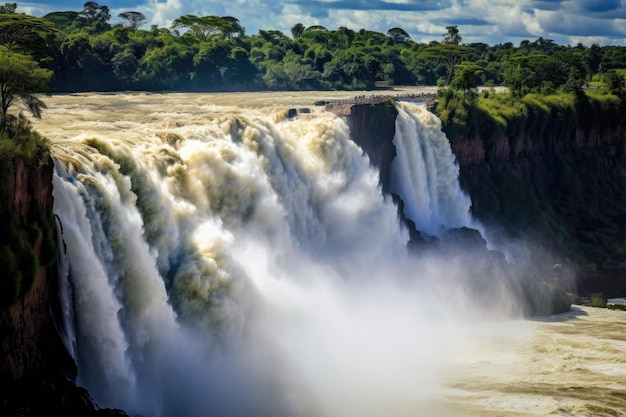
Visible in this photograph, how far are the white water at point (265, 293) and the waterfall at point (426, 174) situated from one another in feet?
23.3

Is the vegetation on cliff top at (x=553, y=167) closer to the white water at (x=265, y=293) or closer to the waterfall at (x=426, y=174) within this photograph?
the waterfall at (x=426, y=174)

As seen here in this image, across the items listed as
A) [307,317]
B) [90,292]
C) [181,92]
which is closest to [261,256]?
[307,317]

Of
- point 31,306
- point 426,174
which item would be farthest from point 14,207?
point 426,174

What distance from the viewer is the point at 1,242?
21000 millimetres

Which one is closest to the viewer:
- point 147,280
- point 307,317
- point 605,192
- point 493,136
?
point 147,280

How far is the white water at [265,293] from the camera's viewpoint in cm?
2627

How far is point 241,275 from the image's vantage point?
103ft

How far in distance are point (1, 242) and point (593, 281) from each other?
45823 millimetres

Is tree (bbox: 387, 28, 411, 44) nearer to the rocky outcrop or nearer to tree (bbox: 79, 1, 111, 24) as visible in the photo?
tree (bbox: 79, 1, 111, 24)

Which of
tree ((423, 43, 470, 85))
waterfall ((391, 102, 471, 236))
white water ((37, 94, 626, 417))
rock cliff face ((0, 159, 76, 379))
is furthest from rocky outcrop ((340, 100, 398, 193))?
tree ((423, 43, 470, 85))

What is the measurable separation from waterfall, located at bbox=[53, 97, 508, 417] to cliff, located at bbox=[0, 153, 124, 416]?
3.48 ft

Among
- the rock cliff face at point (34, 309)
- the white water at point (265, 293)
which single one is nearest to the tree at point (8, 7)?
the white water at point (265, 293)

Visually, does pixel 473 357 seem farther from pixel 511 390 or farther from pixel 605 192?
pixel 605 192

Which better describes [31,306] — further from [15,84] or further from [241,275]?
[241,275]
